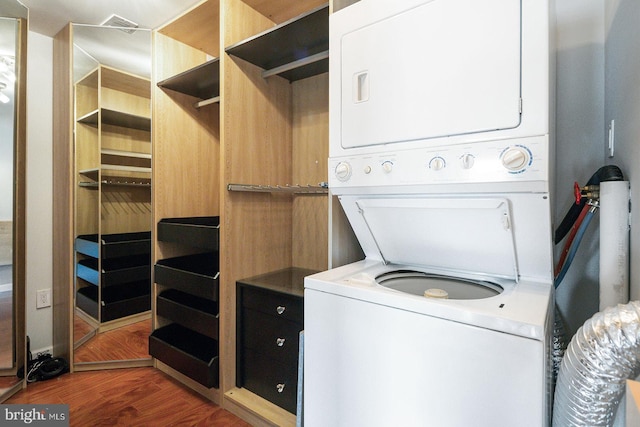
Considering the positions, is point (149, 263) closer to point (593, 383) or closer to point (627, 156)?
point (593, 383)

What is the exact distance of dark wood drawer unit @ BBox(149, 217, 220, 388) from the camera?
1.89 m

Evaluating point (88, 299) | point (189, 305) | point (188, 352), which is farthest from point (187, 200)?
point (188, 352)

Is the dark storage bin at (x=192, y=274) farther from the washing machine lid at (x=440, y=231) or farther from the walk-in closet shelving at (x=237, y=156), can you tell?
the washing machine lid at (x=440, y=231)

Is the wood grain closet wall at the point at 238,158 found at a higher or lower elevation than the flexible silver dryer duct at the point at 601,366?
higher

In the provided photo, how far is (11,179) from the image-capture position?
2057mm

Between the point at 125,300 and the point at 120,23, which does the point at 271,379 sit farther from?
the point at 120,23

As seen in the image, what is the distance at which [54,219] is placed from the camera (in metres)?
2.45

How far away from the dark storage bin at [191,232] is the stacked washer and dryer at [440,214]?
0.92 meters

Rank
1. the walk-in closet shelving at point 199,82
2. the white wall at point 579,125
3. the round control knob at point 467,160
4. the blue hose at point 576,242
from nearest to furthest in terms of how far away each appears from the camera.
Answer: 1. the round control knob at point 467,160
2. the blue hose at point 576,242
3. the white wall at point 579,125
4. the walk-in closet shelving at point 199,82

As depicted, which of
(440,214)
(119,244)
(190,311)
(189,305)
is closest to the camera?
(440,214)

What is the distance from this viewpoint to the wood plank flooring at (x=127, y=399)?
5.85 ft

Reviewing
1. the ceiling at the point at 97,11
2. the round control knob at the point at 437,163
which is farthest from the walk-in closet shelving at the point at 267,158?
the round control knob at the point at 437,163

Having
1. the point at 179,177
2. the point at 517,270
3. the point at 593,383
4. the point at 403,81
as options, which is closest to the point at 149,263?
the point at 179,177

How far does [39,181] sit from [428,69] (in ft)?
9.14
